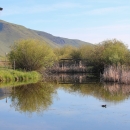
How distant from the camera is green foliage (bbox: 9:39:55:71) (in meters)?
36.1

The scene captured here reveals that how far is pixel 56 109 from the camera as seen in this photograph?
15.3 m

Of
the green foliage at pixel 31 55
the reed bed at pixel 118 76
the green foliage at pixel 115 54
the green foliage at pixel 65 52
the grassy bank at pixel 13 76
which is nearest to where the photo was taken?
the reed bed at pixel 118 76

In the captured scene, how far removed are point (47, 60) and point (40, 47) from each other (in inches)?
69.0

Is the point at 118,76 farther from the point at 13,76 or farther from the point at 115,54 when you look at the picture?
the point at 115,54

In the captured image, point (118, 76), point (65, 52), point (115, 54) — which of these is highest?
point (65, 52)

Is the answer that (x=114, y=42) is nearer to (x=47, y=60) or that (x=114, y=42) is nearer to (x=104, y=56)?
(x=104, y=56)

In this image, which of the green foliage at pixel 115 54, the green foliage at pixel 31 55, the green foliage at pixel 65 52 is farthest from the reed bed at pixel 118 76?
the green foliage at pixel 65 52

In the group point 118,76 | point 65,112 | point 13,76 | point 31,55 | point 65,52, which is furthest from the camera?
point 65,52

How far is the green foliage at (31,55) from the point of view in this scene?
1421 inches

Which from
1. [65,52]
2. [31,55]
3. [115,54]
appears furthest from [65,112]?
[65,52]

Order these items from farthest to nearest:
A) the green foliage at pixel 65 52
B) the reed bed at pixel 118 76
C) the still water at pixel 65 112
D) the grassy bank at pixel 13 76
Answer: the green foliage at pixel 65 52 < the grassy bank at pixel 13 76 < the reed bed at pixel 118 76 < the still water at pixel 65 112

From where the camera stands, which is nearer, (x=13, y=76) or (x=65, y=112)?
(x=65, y=112)

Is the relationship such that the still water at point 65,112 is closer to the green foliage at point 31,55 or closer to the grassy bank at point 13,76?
the grassy bank at point 13,76

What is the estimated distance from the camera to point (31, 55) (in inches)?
1415
